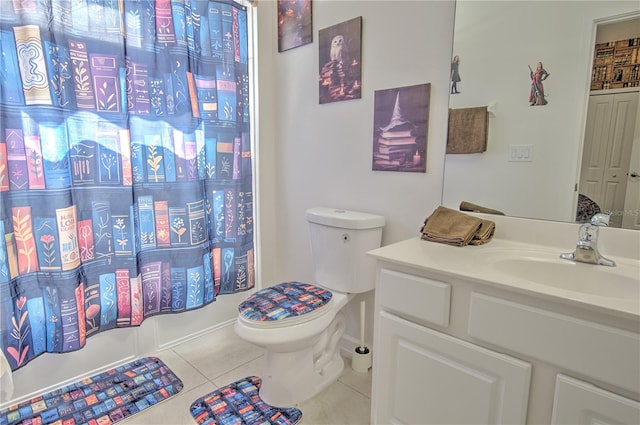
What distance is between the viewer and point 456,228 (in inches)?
53.7

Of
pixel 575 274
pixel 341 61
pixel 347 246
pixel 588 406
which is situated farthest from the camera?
pixel 341 61

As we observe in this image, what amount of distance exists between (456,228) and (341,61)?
1063mm

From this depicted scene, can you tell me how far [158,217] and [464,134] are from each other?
1514mm

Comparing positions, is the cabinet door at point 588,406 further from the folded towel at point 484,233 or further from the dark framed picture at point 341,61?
the dark framed picture at point 341,61

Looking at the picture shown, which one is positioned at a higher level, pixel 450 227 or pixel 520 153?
pixel 520 153

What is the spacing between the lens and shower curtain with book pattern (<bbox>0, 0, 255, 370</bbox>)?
4.66 ft

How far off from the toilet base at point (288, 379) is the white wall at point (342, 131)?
0.43 m

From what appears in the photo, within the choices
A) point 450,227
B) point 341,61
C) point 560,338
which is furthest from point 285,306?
point 341,61

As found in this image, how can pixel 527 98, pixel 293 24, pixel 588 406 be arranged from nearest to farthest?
pixel 588 406, pixel 527 98, pixel 293 24

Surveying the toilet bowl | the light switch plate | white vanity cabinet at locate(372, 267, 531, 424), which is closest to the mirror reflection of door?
the light switch plate

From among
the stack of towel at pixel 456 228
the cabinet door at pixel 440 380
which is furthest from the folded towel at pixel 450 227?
the cabinet door at pixel 440 380

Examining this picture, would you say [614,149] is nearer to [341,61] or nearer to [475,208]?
[475,208]

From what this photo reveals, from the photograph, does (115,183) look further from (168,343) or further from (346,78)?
(346,78)

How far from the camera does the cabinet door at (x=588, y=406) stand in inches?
31.7
